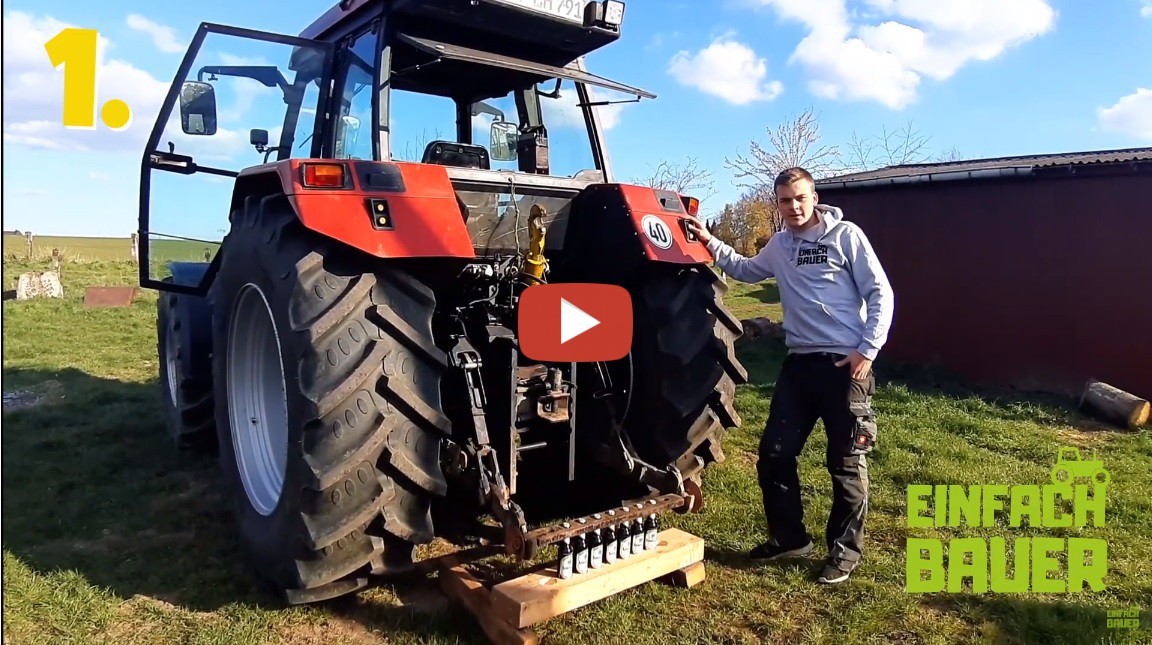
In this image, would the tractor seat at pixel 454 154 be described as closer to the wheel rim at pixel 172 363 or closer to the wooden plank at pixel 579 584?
the wooden plank at pixel 579 584

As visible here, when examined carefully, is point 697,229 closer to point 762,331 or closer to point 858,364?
point 858,364

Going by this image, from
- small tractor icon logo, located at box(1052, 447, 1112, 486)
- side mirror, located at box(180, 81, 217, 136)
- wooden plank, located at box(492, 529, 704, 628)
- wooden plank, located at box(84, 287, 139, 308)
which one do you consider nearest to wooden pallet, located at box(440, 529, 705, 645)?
wooden plank, located at box(492, 529, 704, 628)

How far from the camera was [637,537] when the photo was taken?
9.64ft

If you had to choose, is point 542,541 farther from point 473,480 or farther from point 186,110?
point 186,110

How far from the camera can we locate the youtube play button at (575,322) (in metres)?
3.23

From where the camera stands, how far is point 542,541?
2.62 m

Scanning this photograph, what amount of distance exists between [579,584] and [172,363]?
3.64 meters

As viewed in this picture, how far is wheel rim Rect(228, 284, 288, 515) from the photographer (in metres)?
3.24

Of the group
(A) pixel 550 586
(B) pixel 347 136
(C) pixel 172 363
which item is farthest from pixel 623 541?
(C) pixel 172 363

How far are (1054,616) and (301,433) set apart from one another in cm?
287

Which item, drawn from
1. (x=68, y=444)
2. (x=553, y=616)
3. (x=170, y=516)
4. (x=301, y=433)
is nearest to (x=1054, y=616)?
(x=553, y=616)

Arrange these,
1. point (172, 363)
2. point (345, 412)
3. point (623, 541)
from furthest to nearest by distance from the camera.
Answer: point (172, 363) < point (623, 541) < point (345, 412)

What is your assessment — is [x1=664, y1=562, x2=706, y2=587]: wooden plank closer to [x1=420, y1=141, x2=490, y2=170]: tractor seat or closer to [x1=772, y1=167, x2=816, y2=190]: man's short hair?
[x1=772, y1=167, x2=816, y2=190]: man's short hair

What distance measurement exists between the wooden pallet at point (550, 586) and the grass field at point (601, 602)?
0.10 m
